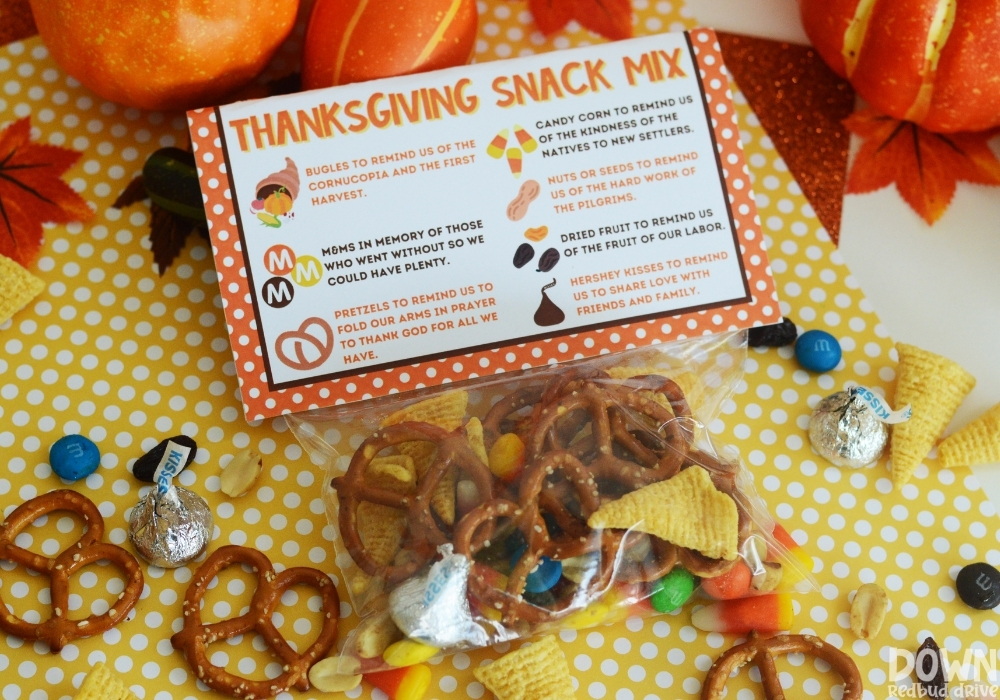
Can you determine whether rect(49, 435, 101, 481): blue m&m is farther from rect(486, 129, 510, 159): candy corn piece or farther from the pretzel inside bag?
rect(486, 129, 510, 159): candy corn piece

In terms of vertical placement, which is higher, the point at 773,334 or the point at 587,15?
the point at 587,15

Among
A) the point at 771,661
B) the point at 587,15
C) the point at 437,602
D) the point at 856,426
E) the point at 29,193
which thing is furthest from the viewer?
the point at 587,15

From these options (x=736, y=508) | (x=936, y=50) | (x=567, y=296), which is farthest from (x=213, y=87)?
(x=936, y=50)

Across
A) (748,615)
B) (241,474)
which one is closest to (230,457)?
(241,474)

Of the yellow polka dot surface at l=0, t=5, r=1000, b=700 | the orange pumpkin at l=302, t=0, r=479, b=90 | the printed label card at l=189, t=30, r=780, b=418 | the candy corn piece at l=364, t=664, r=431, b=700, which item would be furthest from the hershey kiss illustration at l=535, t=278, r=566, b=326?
the candy corn piece at l=364, t=664, r=431, b=700

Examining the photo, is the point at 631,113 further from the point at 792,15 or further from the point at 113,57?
the point at 113,57

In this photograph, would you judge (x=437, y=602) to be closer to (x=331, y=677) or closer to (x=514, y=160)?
(x=331, y=677)

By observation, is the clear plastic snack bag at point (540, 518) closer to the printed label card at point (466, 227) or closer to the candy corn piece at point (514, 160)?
the printed label card at point (466, 227)
